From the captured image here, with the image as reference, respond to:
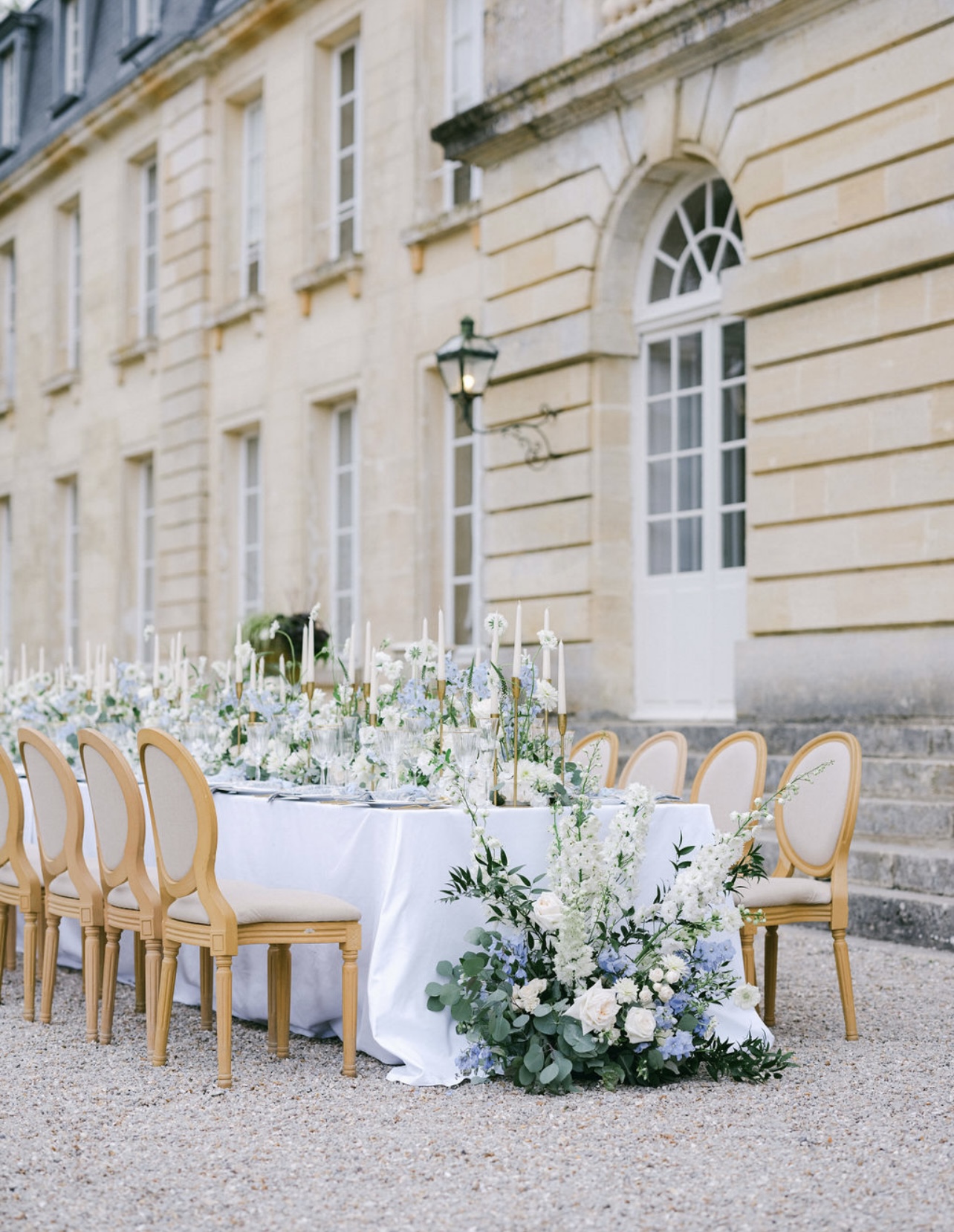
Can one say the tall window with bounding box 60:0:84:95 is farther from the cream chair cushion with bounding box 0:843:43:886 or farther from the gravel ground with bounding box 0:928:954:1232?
the gravel ground with bounding box 0:928:954:1232

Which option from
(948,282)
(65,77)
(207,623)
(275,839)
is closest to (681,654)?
(948,282)

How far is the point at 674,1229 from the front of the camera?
127 inches

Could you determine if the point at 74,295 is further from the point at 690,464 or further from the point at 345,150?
the point at 690,464

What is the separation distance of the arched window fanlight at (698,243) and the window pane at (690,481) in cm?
99

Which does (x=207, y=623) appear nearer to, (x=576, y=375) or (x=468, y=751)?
(x=576, y=375)

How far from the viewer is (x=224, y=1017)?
4430 millimetres

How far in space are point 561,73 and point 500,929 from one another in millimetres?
6761

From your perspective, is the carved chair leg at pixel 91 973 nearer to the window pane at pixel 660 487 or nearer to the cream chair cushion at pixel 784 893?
the cream chair cushion at pixel 784 893

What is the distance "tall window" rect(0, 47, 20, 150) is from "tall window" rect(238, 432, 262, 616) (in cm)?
692

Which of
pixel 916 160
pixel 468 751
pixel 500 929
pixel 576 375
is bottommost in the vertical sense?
pixel 500 929

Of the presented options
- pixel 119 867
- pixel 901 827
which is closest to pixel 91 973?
pixel 119 867

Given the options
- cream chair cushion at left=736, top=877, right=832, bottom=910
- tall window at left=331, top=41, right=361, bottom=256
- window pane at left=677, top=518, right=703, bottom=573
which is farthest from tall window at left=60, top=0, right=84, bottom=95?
cream chair cushion at left=736, top=877, right=832, bottom=910

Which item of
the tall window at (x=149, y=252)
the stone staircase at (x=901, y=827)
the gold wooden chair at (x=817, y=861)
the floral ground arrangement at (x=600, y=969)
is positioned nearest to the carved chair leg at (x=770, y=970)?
the gold wooden chair at (x=817, y=861)

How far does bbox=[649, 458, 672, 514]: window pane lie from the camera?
9.95 m
